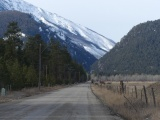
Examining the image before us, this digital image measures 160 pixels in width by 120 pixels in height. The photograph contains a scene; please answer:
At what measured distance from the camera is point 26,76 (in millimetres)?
70312

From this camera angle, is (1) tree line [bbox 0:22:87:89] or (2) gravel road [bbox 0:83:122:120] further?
(1) tree line [bbox 0:22:87:89]

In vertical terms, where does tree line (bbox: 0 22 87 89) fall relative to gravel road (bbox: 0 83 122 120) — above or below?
above

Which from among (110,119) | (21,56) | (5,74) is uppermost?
(21,56)

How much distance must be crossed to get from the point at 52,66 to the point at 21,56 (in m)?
40.6

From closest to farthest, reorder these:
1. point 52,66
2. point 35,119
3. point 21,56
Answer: point 35,119
point 21,56
point 52,66

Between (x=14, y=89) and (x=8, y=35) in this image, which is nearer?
(x=14, y=89)

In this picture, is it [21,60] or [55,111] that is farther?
[21,60]

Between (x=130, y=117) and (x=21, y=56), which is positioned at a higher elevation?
(x=21, y=56)

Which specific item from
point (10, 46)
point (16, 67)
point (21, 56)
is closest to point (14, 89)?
point (16, 67)

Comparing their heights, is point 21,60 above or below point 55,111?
above

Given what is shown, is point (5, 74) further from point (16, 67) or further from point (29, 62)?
point (29, 62)

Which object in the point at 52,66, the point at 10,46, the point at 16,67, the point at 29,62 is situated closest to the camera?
the point at 16,67

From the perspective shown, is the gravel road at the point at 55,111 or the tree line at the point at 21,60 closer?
the gravel road at the point at 55,111

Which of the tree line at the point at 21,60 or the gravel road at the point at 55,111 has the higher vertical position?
the tree line at the point at 21,60
